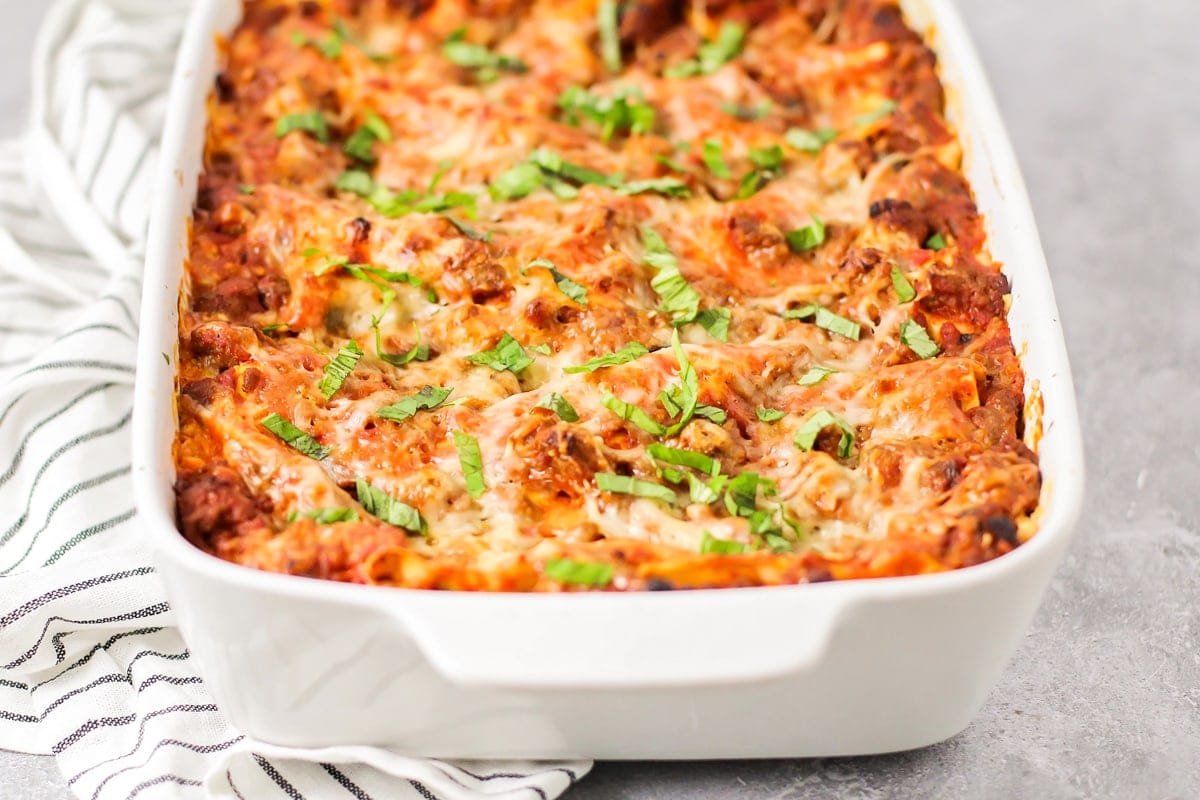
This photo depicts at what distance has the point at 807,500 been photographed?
102 inches

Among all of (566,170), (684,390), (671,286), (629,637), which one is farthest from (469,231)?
(629,637)

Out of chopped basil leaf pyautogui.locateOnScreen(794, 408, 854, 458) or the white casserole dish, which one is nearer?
the white casserole dish

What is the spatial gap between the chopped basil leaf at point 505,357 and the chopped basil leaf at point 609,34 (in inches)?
45.8

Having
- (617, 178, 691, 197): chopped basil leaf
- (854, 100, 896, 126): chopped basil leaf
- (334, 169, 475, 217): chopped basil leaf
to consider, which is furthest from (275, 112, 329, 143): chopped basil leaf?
(854, 100, 896, 126): chopped basil leaf

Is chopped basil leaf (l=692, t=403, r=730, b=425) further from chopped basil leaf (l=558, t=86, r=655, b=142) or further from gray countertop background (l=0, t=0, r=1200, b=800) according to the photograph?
chopped basil leaf (l=558, t=86, r=655, b=142)

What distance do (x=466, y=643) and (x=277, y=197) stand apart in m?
1.33

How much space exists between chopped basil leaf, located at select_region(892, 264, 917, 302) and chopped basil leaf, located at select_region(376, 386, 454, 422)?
0.89 metres

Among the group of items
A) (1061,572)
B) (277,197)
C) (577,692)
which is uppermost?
(277,197)

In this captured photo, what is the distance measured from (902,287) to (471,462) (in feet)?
3.11

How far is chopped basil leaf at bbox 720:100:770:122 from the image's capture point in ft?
11.8

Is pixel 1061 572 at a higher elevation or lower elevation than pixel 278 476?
lower

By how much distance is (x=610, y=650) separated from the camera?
225cm

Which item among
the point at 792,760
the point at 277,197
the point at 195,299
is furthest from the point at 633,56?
the point at 792,760

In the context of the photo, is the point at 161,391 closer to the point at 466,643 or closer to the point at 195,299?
the point at 195,299
